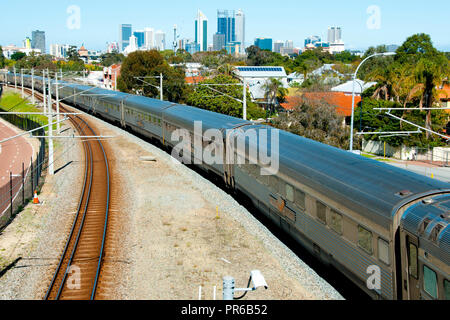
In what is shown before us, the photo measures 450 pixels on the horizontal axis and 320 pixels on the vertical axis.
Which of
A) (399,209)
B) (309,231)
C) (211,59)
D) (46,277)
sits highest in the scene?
(211,59)

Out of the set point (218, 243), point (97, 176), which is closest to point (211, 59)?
point (97, 176)

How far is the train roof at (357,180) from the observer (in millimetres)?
10547

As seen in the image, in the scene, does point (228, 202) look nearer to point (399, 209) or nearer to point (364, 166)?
point (364, 166)

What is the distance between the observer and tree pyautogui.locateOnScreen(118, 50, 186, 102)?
7212 centimetres

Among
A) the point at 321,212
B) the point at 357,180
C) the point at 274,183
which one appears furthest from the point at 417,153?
the point at 357,180

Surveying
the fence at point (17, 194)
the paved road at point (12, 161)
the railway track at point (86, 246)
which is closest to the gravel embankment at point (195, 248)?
the railway track at point (86, 246)

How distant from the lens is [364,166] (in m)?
12.9

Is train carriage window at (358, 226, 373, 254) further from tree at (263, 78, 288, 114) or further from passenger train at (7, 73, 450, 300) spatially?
tree at (263, 78, 288, 114)

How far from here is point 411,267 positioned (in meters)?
9.46

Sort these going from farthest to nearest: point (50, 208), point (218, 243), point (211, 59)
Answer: point (211, 59) → point (50, 208) → point (218, 243)

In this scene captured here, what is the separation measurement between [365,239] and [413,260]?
1.61m

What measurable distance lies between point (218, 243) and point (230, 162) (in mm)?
5051

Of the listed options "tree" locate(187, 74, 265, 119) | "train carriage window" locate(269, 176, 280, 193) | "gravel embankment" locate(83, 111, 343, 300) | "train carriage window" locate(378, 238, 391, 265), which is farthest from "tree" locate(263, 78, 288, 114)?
"train carriage window" locate(378, 238, 391, 265)

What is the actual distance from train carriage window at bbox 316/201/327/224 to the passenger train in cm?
3
